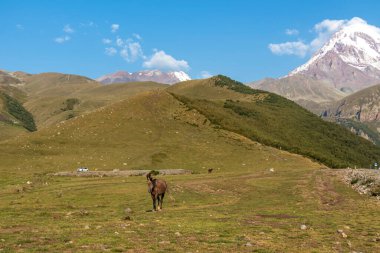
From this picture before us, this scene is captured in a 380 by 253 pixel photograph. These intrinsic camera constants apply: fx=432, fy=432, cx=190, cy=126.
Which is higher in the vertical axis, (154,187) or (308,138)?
(308,138)

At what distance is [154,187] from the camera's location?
36000 millimetres

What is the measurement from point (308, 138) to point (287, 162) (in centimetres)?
9885

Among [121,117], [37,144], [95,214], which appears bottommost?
[95,214]

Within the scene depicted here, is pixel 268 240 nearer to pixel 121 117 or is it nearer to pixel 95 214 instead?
pixel 95 214

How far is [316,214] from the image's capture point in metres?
35.8

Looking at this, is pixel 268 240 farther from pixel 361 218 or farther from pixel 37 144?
pixel 37 144

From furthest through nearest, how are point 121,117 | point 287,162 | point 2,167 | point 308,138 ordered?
point 308,138 < point 121,117 < point 287,162 < point 2,167

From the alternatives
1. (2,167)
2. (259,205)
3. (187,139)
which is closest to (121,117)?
(187,139)

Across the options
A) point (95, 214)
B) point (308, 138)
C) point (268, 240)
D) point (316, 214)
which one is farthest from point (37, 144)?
point (308, 138)

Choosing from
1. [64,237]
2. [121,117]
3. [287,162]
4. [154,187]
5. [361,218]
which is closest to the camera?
[64,237]

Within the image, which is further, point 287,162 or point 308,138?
point 308,138

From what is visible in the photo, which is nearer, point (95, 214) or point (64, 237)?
point (64, 237)

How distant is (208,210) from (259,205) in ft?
21.4

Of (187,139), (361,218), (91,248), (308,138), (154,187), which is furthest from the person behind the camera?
(308,138)
